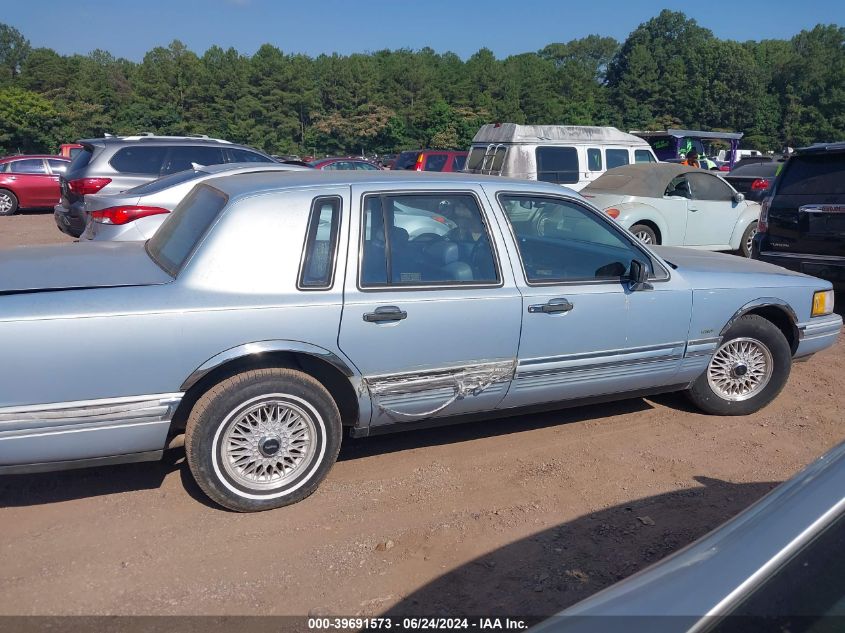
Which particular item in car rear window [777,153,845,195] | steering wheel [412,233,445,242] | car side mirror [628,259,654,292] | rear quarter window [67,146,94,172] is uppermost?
car rear window [777,153,845,195]

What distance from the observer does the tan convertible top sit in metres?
11.0

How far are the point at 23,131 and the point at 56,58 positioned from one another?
40.3 ft

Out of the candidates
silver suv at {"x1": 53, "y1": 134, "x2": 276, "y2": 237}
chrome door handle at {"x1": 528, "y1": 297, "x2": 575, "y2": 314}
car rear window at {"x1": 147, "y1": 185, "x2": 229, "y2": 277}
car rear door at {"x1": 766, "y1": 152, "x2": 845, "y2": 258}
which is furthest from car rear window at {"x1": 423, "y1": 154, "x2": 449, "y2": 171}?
chrome door handle at {"x1": 528, "y1": 297, "x2": 575, "y2": 314}

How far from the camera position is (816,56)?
210ft

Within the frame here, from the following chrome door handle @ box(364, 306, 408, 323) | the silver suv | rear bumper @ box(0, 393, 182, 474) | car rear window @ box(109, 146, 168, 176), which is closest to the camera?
rear bumper @ box(0, 393, 182, 474)

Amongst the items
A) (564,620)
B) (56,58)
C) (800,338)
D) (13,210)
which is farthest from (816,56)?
(564,620)

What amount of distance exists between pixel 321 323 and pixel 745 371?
10.3 feet

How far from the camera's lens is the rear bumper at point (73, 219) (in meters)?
10.4

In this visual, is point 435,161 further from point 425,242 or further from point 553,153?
point 425,242

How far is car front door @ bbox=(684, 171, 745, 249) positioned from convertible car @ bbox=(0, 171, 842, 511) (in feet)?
21.3

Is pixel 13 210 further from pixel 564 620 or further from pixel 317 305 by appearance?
pixel 564 620

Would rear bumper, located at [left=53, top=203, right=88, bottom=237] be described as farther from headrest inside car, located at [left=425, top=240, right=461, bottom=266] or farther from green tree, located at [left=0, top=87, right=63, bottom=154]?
green tree, located at [left=0, top=87, right=63, bottom=154]

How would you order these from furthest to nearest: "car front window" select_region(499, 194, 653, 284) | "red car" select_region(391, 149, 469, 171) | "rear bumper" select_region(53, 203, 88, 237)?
1. "red car" select_region(391, 149, 469, 171)
2. "rear bumper" select_region(53, 203, 88, 237)
3. "car front window" select_region(499, 194, 653, 284)

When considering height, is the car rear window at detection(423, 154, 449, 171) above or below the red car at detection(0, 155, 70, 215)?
above
